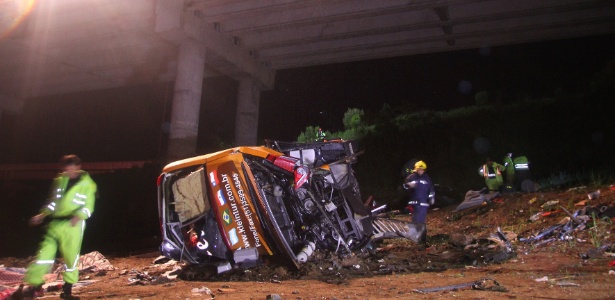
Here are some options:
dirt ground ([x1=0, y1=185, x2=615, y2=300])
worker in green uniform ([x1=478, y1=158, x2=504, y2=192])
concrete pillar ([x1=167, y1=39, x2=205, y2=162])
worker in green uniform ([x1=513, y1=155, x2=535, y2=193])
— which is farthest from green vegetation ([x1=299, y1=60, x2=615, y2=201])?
dirt ground ([x1=0, y1=185, x2=615, y2=300])

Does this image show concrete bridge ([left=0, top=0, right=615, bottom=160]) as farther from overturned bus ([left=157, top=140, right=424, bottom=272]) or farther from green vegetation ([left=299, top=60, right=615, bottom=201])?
overturned bus ([left=157, top=140, right=424, bottom=272])

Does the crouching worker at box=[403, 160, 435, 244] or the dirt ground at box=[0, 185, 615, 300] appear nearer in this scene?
the dirt ground at box=[0, 185, 615, 300]

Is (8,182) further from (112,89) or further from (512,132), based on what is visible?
(512,132)

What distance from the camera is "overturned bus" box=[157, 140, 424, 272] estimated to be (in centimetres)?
506

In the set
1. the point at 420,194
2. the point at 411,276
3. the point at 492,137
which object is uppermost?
the point at 492,137

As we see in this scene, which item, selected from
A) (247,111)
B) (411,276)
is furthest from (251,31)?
(411,276)

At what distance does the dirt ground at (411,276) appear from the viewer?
400 centimetres

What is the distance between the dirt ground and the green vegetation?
22.0ft

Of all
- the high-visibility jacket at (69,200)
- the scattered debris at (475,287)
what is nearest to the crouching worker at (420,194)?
the scattered debris at (475,287)

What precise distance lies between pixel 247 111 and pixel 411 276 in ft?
42.8

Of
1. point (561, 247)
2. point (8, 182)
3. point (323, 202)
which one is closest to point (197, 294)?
point (323, 202)

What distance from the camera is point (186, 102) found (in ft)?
46.5

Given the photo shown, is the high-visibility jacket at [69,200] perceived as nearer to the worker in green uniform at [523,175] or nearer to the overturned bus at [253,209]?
the overturned bus at [253,209]

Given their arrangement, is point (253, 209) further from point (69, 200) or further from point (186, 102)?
point (186, 102)
